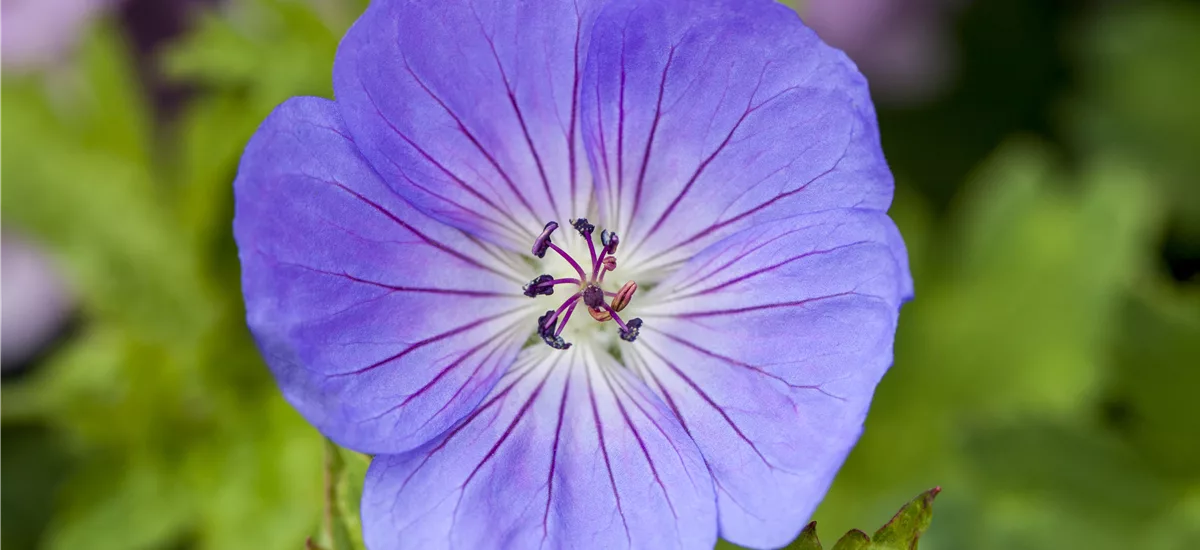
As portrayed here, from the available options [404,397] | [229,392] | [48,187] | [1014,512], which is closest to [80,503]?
[229,392]

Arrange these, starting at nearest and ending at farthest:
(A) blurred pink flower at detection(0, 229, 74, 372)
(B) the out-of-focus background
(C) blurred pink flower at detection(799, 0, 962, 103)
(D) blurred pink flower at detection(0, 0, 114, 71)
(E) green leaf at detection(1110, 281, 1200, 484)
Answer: (B) the out-of-focus background → (E) green leaf at detection(1110, 281, 1200, 484) → (D) blurred pink flower at detection(0, 0, 114, 71) → (A) blurred pink flower at detection(0, 229, 74, 372) → (C) blurred pink flower at detection(799, 0, 962, 103)

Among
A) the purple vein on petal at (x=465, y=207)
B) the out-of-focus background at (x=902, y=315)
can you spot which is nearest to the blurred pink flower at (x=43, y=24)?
the out-of-focus background at (x=902, y=315)

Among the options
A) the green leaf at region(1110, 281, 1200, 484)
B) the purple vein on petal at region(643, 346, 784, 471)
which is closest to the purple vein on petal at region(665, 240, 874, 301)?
the purple vein on petal at region(643, 346, 784, 471)

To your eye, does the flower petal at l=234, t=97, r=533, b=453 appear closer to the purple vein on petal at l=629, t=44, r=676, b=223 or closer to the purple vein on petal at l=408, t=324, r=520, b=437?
the purple vein on petal at l=408, t=324, r=520, b=437

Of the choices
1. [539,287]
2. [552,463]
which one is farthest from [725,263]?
[552,463]

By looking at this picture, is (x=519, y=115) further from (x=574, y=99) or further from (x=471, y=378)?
(x=471, y=378)

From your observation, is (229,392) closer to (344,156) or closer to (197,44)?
(197,44)

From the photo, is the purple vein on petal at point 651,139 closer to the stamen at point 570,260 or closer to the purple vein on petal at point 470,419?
the stamen at point 570,260
